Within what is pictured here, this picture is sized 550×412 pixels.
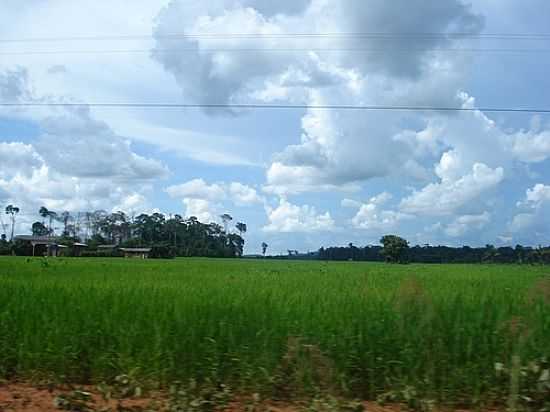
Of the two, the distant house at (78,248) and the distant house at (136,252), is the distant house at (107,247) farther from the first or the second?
the distant house at (136,252)

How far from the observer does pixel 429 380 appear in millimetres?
6766

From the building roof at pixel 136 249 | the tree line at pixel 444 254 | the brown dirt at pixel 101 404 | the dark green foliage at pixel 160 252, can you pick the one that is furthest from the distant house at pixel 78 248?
the brown dirt at pixel 101 404

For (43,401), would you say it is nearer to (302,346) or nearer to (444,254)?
(302,346)

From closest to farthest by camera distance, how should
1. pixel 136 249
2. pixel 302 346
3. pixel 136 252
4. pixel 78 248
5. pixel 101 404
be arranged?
pixel 101 404
pixel 302 346
pixel 136 252
pixel 78 248
pixel 136 249

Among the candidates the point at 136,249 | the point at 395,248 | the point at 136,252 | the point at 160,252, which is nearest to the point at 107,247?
the point at 136,249

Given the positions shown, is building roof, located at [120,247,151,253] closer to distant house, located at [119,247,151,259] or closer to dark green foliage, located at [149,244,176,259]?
distant house, located at [119,247,151,259]

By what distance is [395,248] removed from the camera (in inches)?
2879

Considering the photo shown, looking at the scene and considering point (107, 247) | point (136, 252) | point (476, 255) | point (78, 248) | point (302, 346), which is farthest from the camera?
point (107, 247)

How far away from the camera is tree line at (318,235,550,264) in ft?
202

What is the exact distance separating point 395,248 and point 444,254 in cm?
564

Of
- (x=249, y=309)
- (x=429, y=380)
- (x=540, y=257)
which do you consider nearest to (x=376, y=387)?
(x=429, y=380)

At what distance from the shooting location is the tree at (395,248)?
240 ft

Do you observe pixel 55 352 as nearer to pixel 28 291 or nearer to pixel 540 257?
pixel 28 291

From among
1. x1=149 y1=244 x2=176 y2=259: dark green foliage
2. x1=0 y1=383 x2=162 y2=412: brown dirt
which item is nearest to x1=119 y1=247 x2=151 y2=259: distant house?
x1=149 y1=244 x2=176 y2=259: dark green foliage
